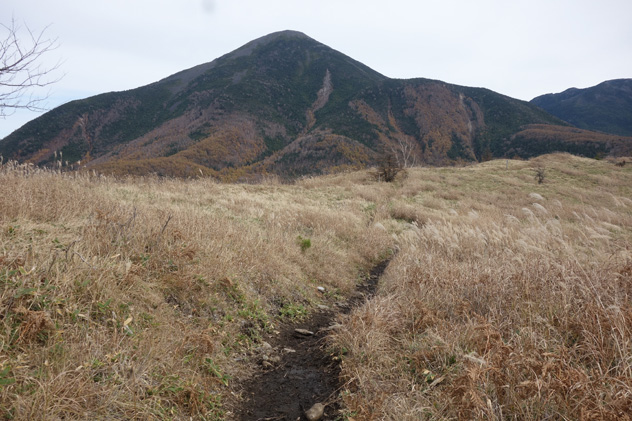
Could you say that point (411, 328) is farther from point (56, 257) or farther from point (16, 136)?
point (16, 136)

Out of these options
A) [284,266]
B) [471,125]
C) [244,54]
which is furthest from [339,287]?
[244,54]

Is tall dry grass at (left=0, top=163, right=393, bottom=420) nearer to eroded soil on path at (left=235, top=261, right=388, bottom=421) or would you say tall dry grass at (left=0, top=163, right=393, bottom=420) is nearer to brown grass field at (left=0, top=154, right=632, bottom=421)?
brown grass field at (left=0, top=154, right=632, bottom=421)

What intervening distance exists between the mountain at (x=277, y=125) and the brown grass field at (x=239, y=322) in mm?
71385

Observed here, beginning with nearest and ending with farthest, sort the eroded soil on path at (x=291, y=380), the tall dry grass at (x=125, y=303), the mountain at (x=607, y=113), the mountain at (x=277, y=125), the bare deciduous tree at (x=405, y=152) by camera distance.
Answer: the tall dry grass at (x=125, y=303) → the eroded soil on path at (x=291, y=380) → the bare deciduous tree at (x=405, y=152) → the mountain at (x=277, y=125) → the mountain at (x=607, y=113)

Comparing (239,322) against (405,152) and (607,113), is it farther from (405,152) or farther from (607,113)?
(607,113)

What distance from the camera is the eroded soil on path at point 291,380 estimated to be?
115 inches

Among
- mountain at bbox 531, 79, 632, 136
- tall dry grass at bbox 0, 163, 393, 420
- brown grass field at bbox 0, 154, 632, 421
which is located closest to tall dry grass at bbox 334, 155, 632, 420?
brown grass field at bbox 0, 154, 632, 421

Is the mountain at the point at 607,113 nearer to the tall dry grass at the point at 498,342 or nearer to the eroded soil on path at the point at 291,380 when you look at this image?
the tall dry grass at the point at 498,342

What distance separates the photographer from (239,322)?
13.6ft

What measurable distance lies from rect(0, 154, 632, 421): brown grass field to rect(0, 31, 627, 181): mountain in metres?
71.4

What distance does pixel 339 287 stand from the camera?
666cm

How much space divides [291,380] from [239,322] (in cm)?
116

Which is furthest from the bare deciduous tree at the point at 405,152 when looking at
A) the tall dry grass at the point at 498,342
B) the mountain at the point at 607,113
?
the mountain at the point at 607,113

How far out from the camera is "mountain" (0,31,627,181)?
294ft
